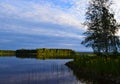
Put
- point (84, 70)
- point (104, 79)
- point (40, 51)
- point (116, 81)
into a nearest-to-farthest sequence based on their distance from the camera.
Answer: point (116, 81), point (104, 79), point (84, 70), point (40, 51)

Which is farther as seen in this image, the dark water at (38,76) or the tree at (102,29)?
the tree at (102,29)

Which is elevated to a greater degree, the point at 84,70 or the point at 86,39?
the point at 86,39

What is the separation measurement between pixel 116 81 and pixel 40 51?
469 feet

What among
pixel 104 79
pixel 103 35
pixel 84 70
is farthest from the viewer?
pixel 103 35

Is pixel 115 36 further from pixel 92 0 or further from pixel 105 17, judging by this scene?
pixel 92 0

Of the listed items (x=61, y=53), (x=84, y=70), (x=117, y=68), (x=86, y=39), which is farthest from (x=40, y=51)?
(x=117, y=68)

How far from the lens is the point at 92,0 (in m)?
56.7

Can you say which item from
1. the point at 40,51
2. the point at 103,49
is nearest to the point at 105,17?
the point at 103,49

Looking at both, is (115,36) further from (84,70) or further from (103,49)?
(84,70)

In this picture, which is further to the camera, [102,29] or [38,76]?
[102,29]

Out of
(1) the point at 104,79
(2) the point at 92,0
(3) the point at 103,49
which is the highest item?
(2) the point at 92,0

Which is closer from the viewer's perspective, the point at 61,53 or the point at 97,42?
the point at 97,42

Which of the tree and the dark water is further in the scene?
the tree

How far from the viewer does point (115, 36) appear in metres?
54.5
